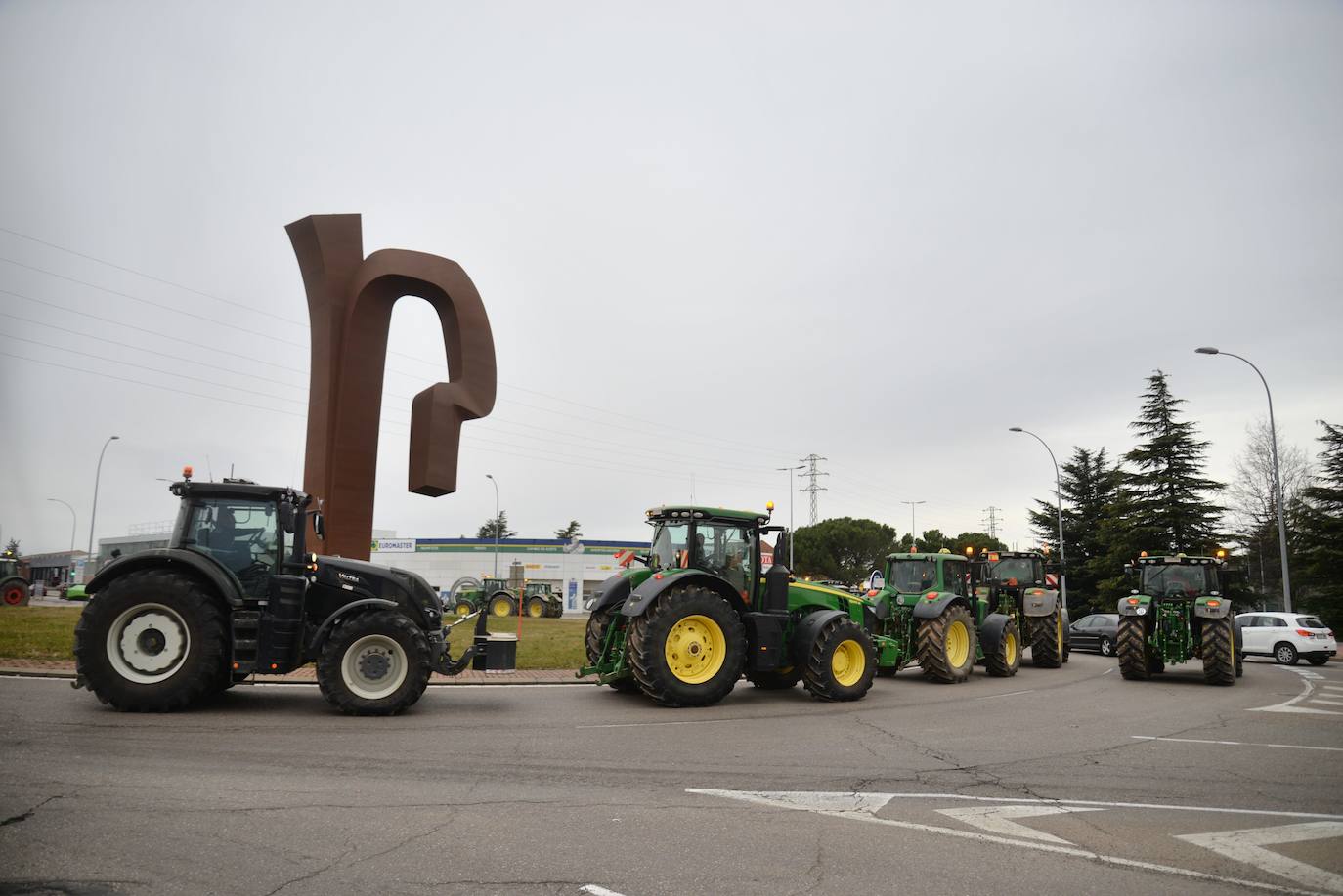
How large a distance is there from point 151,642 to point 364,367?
864 cm

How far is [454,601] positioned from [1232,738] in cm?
3222

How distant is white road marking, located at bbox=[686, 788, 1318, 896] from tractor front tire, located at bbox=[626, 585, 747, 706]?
3751mm

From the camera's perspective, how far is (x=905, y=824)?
530 cm

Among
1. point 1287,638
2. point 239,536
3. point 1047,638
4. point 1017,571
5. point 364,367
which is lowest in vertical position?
point 1287,638

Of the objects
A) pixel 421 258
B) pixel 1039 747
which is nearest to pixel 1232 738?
pixel 1039 747

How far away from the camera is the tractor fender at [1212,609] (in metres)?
15.0

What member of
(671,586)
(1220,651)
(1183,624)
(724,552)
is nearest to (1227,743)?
(724,552)

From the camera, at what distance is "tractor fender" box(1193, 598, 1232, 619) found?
14961 mm

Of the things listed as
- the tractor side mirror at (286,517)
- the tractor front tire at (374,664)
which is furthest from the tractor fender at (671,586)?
the tractor side mirror at (286,517)

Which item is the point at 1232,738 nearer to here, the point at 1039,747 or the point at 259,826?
the point at 1039,747

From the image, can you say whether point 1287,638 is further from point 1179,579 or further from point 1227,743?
point 1227,743

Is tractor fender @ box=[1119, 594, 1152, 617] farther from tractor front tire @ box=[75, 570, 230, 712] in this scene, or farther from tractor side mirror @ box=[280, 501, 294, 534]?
tractor front tire @ box=[75, 570, 230, 712]

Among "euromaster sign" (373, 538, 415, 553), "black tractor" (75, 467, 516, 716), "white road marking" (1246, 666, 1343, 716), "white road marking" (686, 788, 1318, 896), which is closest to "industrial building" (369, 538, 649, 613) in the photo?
"euromaster sign" (373, 538, 415, 553)

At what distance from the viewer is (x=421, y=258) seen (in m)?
16.3
